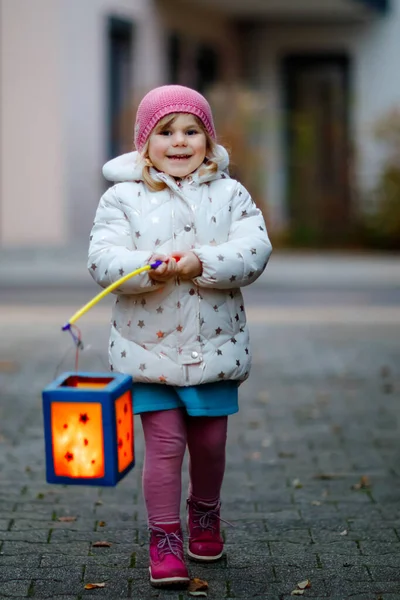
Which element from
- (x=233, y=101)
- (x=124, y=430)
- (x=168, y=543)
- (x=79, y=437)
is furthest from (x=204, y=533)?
(x=233, y=101)

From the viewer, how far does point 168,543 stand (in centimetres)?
402

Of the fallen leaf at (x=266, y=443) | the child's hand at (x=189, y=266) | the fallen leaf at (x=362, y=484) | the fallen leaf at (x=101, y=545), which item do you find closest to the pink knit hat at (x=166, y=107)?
the child's hand at (x=189, y=266)

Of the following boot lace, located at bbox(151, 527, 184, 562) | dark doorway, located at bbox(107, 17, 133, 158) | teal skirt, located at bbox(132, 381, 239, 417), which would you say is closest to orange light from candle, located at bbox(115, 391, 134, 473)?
teal skirt, located at bbox(132, 381, 239, 417)

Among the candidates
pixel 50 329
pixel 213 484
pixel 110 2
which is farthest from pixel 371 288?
pixel 213 484

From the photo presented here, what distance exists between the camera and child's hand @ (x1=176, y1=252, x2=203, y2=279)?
12.6 ft

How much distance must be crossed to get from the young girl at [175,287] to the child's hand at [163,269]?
0.05m

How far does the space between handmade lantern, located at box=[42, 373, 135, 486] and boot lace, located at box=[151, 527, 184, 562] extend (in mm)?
344

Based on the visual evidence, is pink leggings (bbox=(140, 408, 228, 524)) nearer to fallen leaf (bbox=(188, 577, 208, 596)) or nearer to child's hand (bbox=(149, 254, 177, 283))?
fallen leaf (bbox=(188, 577, 208, 596))

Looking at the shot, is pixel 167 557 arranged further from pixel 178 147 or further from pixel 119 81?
pixel 119 81

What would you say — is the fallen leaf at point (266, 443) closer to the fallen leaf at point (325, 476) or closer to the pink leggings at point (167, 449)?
the fallen leaf at point (325, 476)

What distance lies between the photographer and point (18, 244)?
17.3m

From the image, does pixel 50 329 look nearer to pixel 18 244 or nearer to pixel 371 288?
pixel 371 288

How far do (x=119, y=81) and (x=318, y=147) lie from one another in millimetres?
4406

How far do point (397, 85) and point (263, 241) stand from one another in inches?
718
